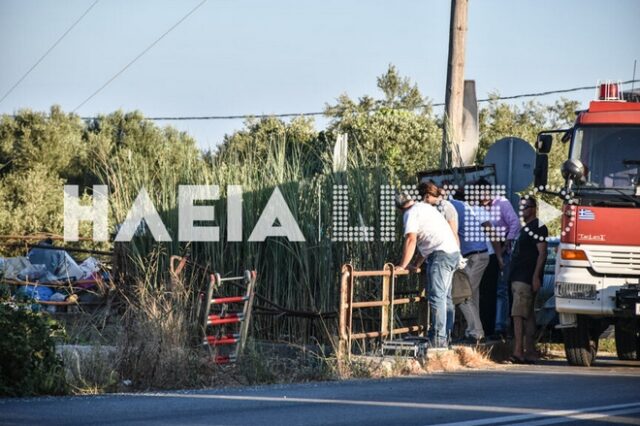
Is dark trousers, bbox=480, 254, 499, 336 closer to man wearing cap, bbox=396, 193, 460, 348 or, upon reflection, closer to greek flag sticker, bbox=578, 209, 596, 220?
man wearing cap, bbox=396, 193, 460, 348

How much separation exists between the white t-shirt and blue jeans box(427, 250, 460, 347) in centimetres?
9

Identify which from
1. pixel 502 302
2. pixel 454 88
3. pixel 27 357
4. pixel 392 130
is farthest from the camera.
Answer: pixel 392 130

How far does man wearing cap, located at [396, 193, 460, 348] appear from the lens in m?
14.6

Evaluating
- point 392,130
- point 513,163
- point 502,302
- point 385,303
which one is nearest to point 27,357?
point 385,303

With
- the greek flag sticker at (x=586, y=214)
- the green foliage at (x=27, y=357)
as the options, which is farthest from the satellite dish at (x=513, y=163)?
the green foliage at (x=27, y=357)

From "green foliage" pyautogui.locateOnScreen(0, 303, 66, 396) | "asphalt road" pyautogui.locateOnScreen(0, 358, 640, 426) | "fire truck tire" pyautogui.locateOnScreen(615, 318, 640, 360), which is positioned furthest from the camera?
"fire truck tire" pyautogui.locateOnScreen(615, 318, 640, 360)

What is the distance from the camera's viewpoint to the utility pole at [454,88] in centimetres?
1880

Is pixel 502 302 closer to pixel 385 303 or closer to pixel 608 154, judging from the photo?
pixel 608 154

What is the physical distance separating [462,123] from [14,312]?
9.59 metres

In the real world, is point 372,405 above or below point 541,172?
below

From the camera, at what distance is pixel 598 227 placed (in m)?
14.8

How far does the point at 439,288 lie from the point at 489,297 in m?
2.49

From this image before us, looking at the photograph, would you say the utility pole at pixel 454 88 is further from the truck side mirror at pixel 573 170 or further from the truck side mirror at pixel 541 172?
the truck side mirror at pixel 573 170

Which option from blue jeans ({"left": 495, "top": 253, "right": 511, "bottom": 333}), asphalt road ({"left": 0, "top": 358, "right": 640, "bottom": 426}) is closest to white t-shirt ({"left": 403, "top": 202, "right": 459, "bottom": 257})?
blue jeans ({"left": 495, "top": 253, "right": 511, "bottom": 333})
